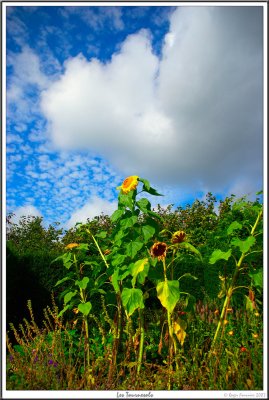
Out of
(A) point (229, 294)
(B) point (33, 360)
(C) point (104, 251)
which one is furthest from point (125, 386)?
(C) point (104, 251)

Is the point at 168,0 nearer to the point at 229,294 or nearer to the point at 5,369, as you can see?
the point at 229,294

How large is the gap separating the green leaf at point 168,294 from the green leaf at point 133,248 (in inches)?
15.0

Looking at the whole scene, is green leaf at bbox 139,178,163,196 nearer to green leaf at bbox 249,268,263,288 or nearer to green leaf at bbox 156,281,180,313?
green leaf at bbox 156,281,180,313

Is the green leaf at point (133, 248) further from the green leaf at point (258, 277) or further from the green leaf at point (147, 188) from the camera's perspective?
the green leaf at point (258, 277)

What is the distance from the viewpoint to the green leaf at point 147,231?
11.7 feet

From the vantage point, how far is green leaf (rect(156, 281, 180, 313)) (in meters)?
3.31

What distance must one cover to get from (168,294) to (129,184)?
1.14 metres

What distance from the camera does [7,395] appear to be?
10.7 feet

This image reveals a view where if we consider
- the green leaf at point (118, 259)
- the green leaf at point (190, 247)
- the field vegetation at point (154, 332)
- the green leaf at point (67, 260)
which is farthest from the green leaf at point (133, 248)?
the green leaf at point (67, 260)

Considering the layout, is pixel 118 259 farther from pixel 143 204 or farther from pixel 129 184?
pixel 129 184

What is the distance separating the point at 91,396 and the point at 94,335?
4.68ft

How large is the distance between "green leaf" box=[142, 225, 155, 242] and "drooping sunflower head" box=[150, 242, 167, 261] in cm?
14

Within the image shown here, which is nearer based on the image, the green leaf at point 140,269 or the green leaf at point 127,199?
the green leaf at point 140,269

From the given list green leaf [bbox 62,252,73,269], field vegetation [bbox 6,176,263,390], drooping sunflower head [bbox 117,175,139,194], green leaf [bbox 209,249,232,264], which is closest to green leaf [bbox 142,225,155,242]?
field vegetation [bbox 6,176,263,390]
